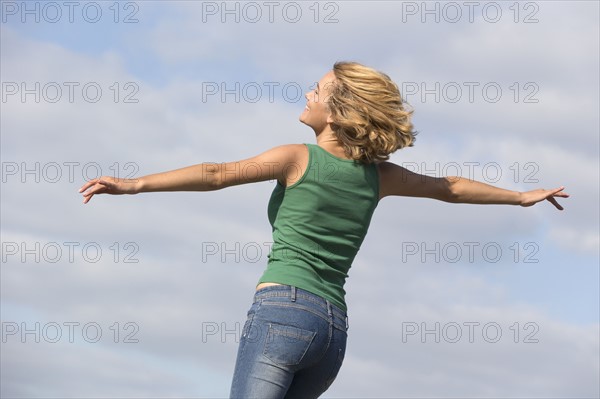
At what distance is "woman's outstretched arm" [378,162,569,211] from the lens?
224 inches

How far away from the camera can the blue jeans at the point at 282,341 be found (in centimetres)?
497

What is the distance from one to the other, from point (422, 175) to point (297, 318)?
4.39 feet

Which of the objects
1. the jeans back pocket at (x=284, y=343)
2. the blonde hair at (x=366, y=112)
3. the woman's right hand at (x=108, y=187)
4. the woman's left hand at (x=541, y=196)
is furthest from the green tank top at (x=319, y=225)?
the woman's left hand at (x=541, y=196)

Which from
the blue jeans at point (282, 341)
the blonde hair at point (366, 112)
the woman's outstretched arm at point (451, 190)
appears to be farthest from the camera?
the woman's outstretched arm at point (451, 190)

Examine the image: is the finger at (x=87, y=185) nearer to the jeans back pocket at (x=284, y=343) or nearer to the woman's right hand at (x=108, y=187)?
the woman's right hand at (x=108, y=187)

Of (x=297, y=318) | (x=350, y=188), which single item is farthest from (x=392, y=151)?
(x=297, y=318)

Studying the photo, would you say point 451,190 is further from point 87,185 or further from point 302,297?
point 87,185

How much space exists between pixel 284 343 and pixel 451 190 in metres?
1.68

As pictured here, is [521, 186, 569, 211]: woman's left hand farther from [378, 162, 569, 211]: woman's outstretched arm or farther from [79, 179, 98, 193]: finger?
[79, 179, 98, 193]: finger

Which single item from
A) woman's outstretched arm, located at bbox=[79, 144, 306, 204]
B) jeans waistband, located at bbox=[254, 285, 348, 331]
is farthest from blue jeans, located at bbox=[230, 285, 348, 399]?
woman's outstretched arm, located at bbox=[79, 144, 306, 204]

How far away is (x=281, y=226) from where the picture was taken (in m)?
5.29

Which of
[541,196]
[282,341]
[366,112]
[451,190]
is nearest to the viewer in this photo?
[282,341]

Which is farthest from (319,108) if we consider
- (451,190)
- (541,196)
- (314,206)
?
(541,196)

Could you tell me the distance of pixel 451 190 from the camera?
6.06m
